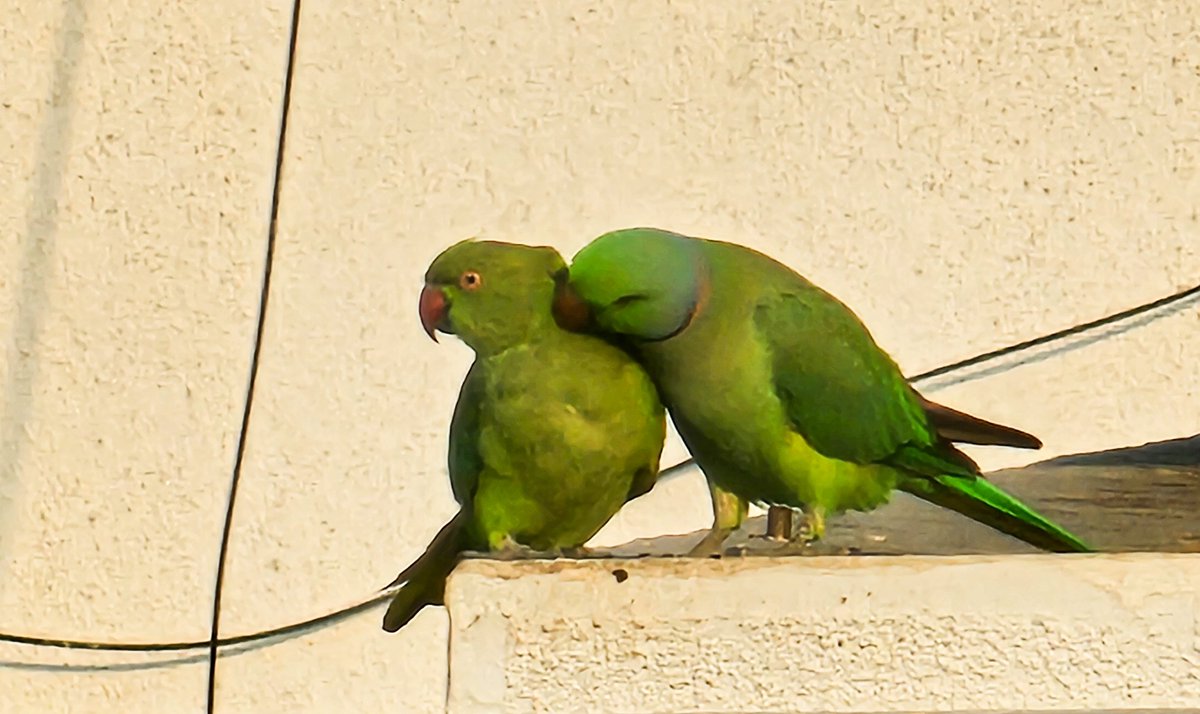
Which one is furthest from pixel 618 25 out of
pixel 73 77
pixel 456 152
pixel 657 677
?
pixel 657 677

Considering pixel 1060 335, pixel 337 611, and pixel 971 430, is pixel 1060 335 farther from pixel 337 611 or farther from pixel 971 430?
pixel 337 611

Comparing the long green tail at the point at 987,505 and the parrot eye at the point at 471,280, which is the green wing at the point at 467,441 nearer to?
the parrot eye at the point at 471,280

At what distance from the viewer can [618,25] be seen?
1.27 m

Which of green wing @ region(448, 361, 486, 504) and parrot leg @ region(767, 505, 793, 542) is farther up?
green wing @ region(448, 361, 486, 504)

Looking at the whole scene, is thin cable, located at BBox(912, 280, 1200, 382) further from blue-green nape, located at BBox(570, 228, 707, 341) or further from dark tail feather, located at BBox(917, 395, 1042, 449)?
blue-green nape, located at BBox(570, 228, 707, 341)

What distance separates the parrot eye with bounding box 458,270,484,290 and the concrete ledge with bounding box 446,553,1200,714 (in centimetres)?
16

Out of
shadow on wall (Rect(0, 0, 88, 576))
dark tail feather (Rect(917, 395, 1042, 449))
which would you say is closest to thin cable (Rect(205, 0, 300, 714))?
shadow on wall (Rect(0, 0, 88, 576))

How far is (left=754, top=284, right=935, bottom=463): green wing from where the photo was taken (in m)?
0.73

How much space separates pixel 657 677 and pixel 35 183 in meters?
0.90

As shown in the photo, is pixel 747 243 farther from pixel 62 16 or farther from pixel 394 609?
pixel 62 16

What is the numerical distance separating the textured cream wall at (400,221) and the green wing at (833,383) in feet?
1.67

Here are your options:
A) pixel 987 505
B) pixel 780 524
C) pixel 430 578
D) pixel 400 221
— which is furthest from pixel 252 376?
pixel 987 505

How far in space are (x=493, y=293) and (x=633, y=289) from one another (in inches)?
3.3

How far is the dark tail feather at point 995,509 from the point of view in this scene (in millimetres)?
750
